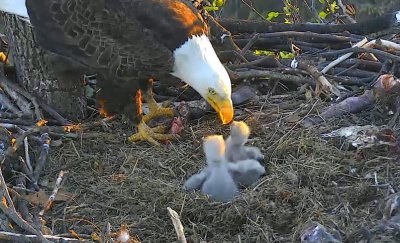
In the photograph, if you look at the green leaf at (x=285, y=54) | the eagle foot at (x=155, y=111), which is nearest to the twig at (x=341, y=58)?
the green leaf at (x=285, y=54)

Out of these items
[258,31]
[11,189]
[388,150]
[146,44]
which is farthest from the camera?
[258,31]

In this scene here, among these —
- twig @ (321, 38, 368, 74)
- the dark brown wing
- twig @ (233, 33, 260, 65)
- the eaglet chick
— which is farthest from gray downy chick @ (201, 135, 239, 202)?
twig @ (321, 38, 368, 74)

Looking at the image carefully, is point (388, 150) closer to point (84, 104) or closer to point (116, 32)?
point (116, 32)

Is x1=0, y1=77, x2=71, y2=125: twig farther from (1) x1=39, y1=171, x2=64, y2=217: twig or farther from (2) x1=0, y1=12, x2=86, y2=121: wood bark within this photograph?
(1) x1=39, y1=171, x2=64, y2=217: twig

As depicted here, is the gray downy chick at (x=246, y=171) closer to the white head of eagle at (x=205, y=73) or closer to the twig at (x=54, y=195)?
the white head of eagle at (x=205, y=73)

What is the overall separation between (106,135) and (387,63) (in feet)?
6.13

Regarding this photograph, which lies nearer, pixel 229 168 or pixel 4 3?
pixel 229 168

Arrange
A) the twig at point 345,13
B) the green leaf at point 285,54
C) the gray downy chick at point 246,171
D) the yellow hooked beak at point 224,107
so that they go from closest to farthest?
the gray downy chick at point 246,171 < the yellow hooked beak at point 224,107 < the green leaf at point 285,54 < the twig at point 345,13

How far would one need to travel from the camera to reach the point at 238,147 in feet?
12.3

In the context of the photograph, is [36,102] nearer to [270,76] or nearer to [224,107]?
[224,107]

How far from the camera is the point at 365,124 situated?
13.5ft

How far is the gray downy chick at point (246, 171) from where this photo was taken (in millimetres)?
3627

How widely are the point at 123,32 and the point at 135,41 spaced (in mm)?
92

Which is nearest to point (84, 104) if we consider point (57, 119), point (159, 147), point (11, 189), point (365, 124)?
point (57, 119)
